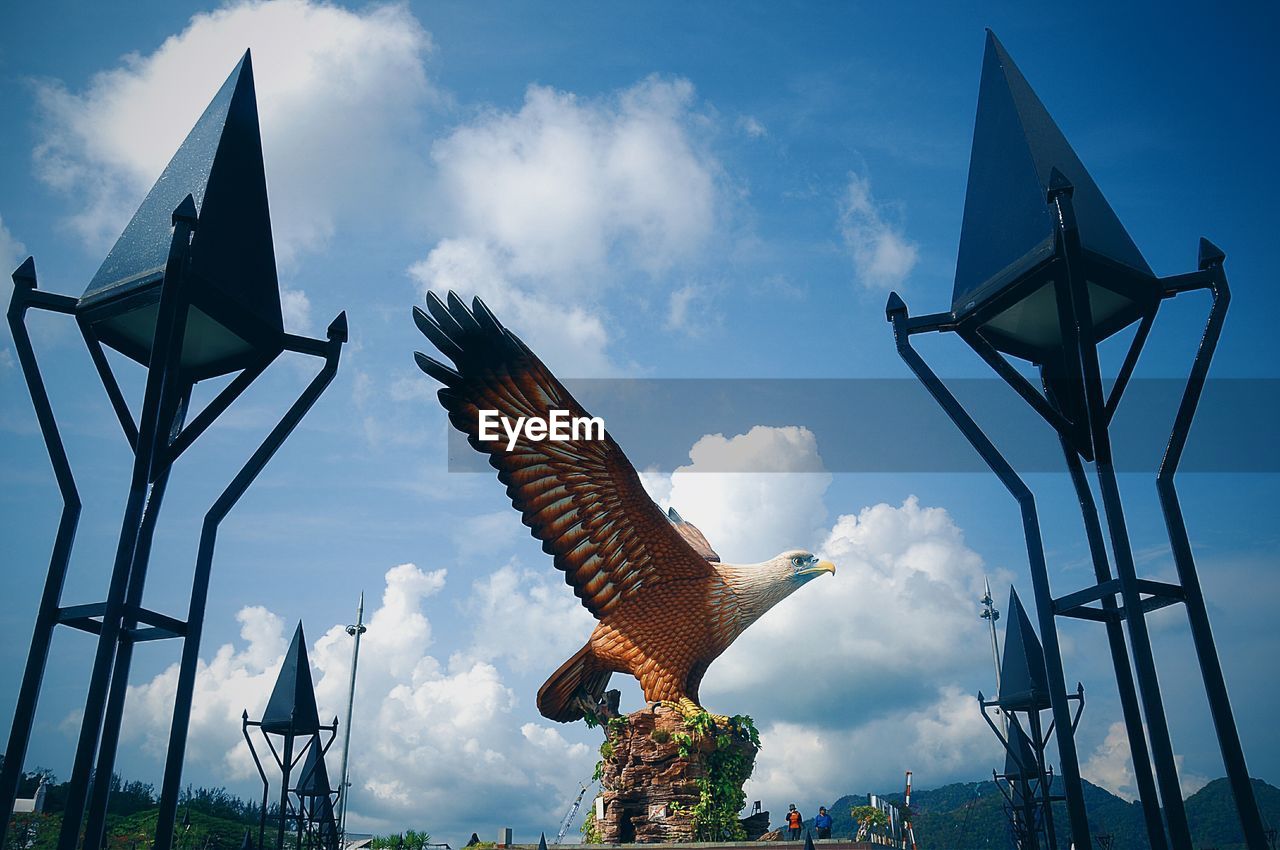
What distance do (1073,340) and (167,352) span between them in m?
6.10

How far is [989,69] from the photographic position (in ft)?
26.5

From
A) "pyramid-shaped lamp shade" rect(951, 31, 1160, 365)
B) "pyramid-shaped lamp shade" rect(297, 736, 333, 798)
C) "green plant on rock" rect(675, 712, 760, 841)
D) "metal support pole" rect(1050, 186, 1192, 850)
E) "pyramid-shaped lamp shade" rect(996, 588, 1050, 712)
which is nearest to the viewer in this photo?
"metal support pole" rect(1050, 186, 1192, 850)

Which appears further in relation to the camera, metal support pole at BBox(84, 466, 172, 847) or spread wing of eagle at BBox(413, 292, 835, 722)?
spread wing of eagle at BBox(413, 292, 835, 722)

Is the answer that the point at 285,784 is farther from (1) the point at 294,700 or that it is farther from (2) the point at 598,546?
(2) the point at 598,546

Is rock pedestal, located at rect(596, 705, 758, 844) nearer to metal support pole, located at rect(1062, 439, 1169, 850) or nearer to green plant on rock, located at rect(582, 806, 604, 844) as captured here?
green plant on rock, located at rect(582, 806, 604, 844)

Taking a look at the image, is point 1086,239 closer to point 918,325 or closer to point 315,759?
point 918,325

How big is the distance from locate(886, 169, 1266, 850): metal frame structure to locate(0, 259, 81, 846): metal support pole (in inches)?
246

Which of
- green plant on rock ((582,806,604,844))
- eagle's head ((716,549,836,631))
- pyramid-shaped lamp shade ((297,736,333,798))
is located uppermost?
eagle's head ((716,549,836,631))

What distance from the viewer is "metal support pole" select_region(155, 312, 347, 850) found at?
6148 mm

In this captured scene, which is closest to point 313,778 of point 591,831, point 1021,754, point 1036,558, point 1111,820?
point 591,831

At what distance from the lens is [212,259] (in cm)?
675

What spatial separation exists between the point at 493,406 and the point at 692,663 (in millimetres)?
5176

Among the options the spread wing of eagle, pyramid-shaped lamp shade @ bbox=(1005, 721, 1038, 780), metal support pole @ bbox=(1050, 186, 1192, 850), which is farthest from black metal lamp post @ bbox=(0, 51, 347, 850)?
pyramid-shaped lamp shade @ bbox=(1005, 721, 1038, 780)

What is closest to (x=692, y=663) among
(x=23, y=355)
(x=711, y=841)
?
(x=711, y=841)
